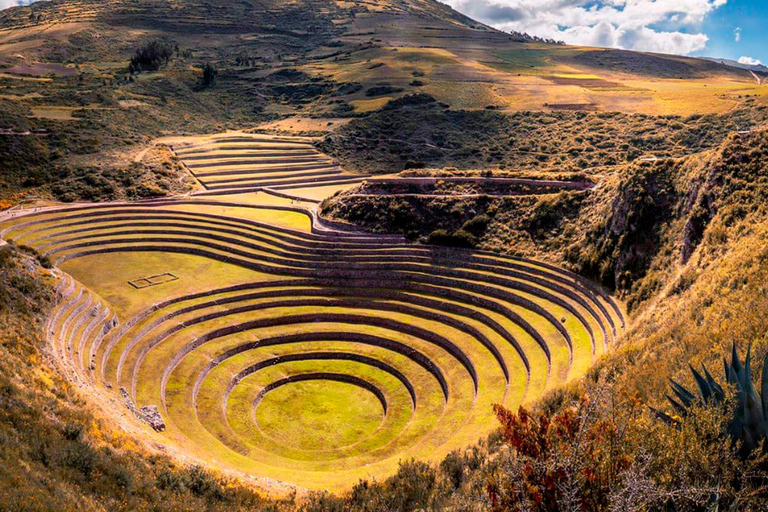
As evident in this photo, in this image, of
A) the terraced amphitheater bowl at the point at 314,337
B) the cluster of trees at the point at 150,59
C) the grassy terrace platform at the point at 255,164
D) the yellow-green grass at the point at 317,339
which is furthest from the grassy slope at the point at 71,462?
the cluster of trees at the point at 150,59

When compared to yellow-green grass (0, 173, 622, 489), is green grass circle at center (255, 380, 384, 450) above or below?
below

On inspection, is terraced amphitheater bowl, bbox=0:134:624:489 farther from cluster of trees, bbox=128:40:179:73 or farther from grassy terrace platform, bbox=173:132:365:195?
cluster of trees, bbox=128:40:179:73

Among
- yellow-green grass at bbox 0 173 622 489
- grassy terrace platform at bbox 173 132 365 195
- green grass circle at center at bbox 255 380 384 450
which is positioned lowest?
green grass circle at center at bbox 255 380 384 450

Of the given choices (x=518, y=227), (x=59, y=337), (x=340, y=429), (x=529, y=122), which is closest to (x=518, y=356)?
(x=340, y=429)

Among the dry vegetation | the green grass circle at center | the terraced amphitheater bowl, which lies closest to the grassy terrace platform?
the dry vegetation

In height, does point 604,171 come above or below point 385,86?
below

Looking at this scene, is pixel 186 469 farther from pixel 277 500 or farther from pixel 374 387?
pixel 374 387
